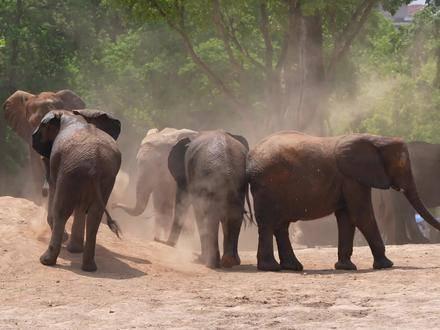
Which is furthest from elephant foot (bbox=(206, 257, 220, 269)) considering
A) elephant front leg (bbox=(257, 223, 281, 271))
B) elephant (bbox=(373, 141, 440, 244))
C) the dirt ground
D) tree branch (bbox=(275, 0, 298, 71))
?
tree branch (bbox=(275, 0, 298, 71))

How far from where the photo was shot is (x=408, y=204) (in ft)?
78.0

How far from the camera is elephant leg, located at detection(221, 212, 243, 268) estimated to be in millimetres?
15047

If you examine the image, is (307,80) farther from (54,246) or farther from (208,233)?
(54,246)

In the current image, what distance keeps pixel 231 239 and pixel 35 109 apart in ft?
12.0

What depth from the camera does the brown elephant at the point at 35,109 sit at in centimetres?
1684

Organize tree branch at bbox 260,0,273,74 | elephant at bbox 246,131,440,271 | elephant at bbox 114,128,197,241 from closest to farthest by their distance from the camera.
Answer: elephant at bbox 246,131,440,271, elephant at bbox 114,128,197,241, tree branch at bbox 260,0,273,74

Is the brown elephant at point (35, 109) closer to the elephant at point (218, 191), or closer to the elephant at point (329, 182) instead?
the elephant at point (218, 191)

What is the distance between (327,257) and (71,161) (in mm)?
4994

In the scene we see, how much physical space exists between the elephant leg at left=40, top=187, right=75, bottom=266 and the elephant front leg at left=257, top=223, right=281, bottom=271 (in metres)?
2.64

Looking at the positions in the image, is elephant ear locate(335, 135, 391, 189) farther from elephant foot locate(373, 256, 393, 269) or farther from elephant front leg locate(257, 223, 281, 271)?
elephant front leg locate(257, 223, 281, 271)

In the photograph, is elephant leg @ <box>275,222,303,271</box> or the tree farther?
the tree

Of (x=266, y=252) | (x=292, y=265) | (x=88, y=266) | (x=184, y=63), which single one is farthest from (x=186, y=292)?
(x=184, y=63)

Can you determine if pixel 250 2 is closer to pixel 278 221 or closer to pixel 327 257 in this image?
pixel 327 257

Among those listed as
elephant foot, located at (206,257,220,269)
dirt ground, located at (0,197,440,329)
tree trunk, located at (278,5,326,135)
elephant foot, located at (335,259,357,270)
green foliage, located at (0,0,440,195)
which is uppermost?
green foliage, located at (0,0,440,195)
